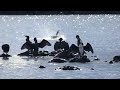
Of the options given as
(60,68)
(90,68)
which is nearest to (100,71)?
(90,68)

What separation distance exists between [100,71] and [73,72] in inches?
82.2

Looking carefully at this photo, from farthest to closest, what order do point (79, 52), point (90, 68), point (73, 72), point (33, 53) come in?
point (33, 53) → point (79, 52) → point (90, 68) → point (73, 72)

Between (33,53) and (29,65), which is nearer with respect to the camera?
(29,65)

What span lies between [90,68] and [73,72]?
2.04 metres
